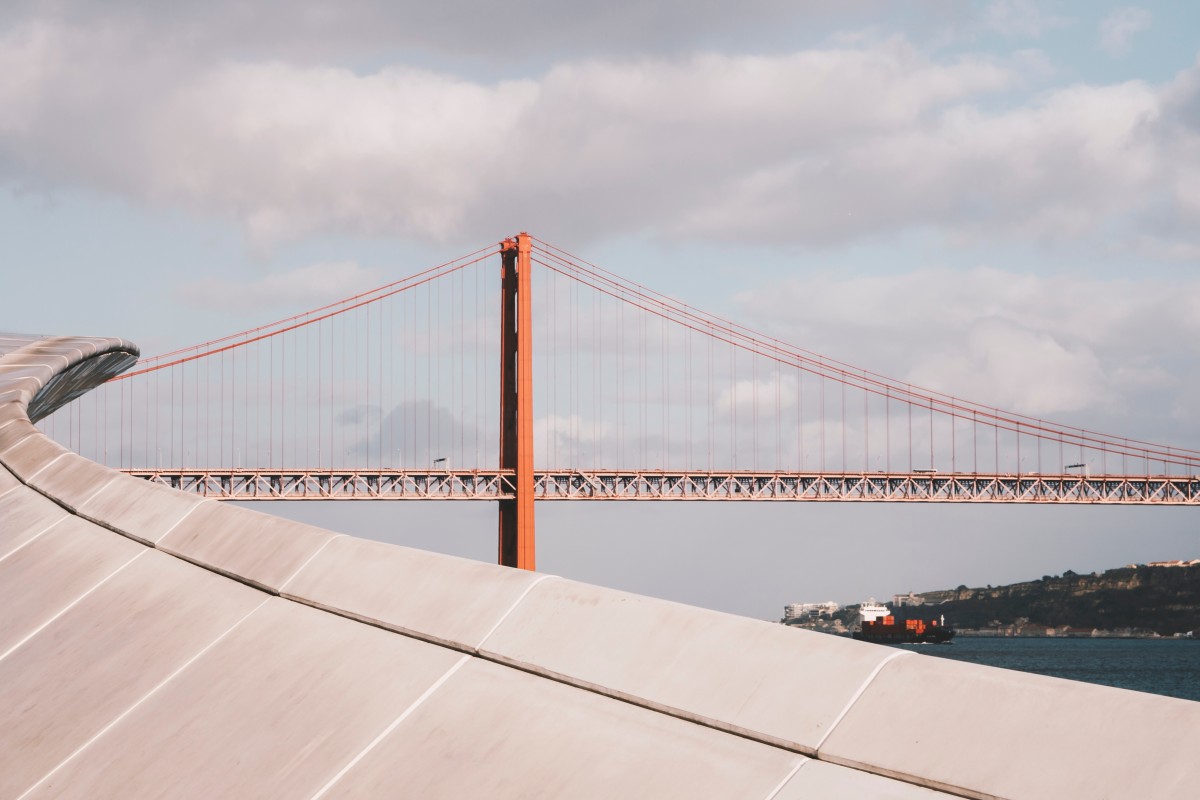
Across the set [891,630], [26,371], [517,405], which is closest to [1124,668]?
[891,630]

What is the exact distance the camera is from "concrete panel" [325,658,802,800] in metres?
2.55

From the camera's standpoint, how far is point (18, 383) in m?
7.84

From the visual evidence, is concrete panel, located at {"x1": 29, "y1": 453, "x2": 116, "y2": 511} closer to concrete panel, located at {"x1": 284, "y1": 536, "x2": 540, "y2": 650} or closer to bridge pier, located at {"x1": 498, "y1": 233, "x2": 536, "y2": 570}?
concrete panel, located at {"x1": 284, "y1": 536, "x2": 540, "y2": 650}

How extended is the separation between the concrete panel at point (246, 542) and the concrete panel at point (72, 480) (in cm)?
93

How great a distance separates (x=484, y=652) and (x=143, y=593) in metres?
1.55

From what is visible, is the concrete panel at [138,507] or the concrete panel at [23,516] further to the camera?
the concrete panel at [23,516]

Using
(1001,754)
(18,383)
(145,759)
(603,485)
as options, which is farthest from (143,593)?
(603,485)

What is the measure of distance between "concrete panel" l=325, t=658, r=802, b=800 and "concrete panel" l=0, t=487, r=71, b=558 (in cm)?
272

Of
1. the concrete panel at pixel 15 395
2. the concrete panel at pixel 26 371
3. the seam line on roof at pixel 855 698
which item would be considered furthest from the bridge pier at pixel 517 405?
the seam line on roof at pixel 855 698

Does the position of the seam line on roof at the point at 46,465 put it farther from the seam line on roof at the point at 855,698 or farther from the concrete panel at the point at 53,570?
the seam line on roof at the point at 855,698

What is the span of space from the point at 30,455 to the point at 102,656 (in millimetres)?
2611

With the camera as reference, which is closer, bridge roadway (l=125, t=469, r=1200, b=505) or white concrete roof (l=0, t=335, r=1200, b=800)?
white concrete roof (l=0, t=335, r=1200, b=800)

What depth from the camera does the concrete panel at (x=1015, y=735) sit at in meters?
2.18

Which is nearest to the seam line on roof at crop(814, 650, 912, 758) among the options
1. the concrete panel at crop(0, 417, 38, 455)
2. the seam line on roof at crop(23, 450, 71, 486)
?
the seam line on roof at crop(23, 450, 71, 486)
